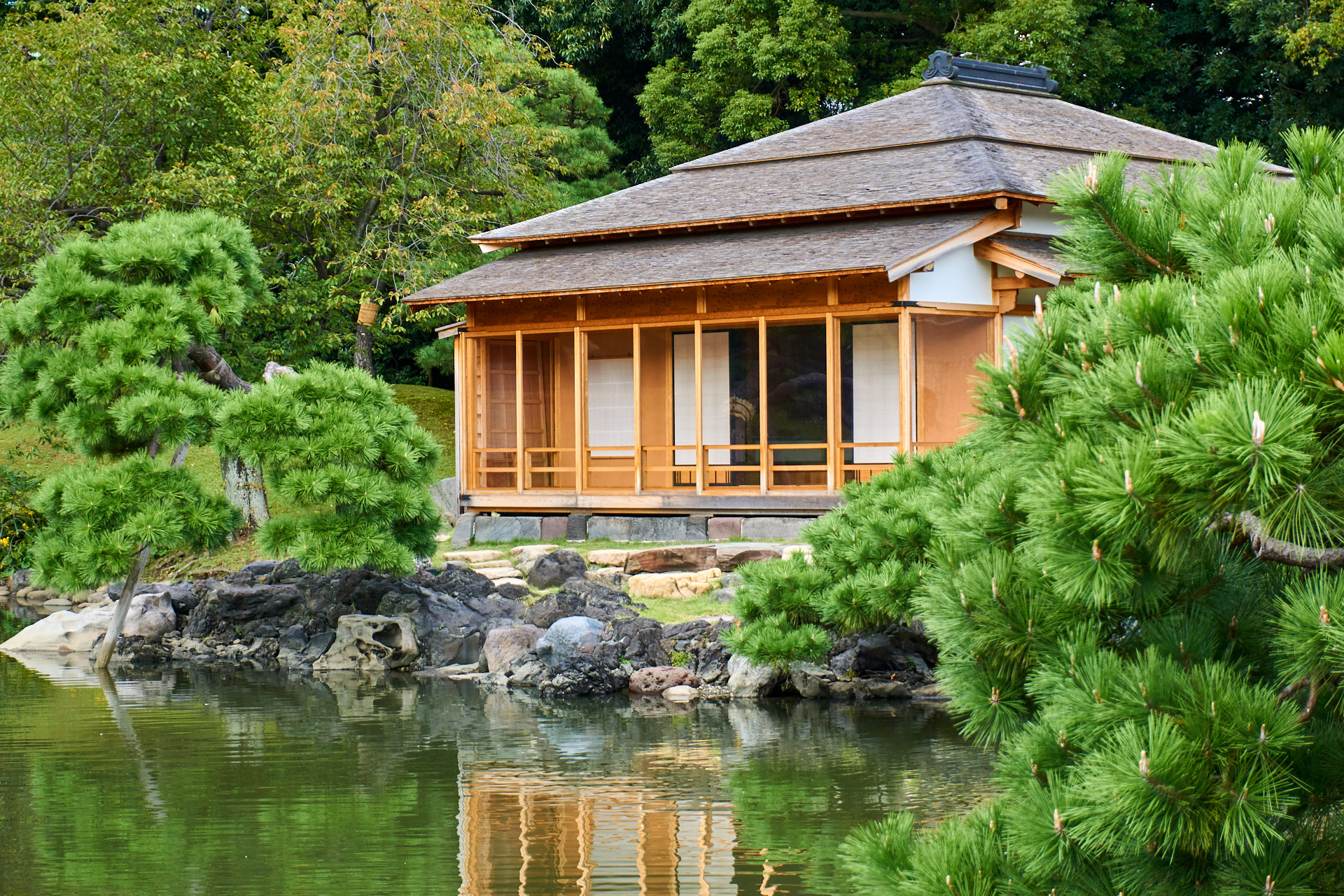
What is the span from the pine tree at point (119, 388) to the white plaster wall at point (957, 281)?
744 cm

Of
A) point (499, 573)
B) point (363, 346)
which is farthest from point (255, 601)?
point (363, 346)

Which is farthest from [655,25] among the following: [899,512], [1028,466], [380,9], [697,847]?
[1028,466]

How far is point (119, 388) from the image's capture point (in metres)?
12.0

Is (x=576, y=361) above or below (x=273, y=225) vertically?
below

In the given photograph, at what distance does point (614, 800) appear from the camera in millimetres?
7699

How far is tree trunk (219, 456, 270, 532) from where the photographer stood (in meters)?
18.2

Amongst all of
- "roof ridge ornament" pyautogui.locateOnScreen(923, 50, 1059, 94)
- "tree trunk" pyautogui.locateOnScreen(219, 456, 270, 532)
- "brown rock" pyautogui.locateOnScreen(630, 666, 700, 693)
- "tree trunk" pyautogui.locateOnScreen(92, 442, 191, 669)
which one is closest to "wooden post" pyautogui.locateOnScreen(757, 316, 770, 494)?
"brown rock" pyautogui.locateOnScreen(630, 666, 700, 693)

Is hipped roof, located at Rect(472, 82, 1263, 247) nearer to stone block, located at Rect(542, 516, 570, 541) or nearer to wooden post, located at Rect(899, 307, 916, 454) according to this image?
wooden post, located at Rect(899, 307, 916, 454)

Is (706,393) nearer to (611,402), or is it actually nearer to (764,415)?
(611,402)

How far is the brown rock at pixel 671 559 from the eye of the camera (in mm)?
14852

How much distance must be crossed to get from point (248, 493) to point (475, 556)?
4.06 m

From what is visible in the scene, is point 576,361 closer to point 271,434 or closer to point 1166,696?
point 271,434

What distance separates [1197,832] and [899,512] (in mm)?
5511

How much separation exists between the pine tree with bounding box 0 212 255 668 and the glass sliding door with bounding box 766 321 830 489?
7.55m
